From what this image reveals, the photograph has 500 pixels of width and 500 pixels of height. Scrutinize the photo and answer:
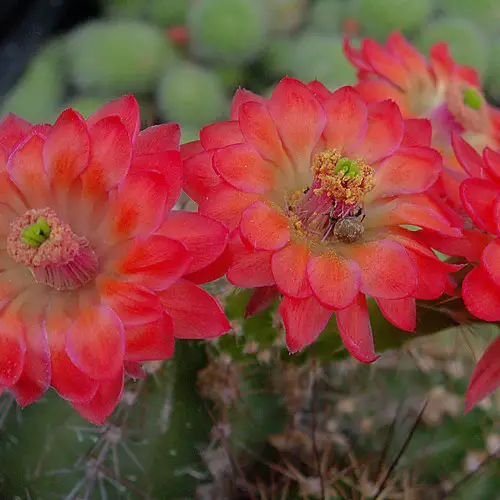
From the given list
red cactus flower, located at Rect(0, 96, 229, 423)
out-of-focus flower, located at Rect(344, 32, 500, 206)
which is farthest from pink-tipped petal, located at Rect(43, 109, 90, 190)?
out-of-focus flower, located at Rect(344, 32, 500, 206)

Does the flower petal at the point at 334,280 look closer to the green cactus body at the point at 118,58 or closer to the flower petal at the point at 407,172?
the flower petal at the point at 407,172

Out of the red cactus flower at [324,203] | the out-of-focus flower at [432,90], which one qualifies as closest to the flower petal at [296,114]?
the red cactus flower at [324,203]

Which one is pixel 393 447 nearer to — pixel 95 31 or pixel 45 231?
pixel 45 231

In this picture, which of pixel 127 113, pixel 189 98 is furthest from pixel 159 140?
pixel 189 98

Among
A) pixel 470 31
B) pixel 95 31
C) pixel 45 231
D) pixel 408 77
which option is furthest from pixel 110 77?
pixel 45 231

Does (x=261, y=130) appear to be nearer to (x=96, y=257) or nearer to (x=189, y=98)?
(x=96, y=257)
